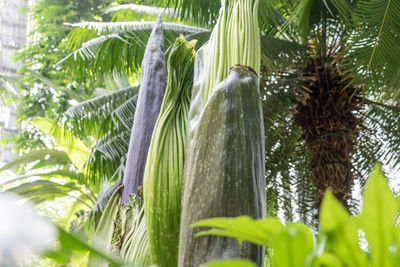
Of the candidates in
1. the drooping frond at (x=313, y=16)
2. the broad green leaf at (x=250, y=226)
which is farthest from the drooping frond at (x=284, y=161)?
the broad green leaf at (x=250, y=226)

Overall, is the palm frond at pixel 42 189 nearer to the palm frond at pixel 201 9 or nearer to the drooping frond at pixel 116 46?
the drooping frond at pixel 116 46

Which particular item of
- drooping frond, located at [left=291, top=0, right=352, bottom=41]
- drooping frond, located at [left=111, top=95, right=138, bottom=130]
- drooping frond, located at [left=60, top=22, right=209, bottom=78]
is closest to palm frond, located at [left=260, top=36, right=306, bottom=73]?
drooping frond, located at [left=291, top=0, right=352, bottom=41]

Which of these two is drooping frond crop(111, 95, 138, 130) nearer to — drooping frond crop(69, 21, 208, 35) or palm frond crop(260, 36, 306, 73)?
drooping frond crop(69, 21, 208, 35)

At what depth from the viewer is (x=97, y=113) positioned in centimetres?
459

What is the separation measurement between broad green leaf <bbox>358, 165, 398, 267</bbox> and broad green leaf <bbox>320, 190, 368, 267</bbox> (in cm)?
1

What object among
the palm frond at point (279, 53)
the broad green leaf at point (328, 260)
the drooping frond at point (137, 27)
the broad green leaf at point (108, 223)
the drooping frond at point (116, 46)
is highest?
the drooping frond at point (137, 27)

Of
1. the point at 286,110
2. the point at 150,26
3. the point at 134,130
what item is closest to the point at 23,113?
the point at 150,26

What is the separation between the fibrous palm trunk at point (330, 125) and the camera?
3.65 metres

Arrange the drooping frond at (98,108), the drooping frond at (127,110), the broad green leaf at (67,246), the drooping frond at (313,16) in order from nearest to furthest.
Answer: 1. the broad green leaf at (67,246)
2. the drooping frond at (313,16)
3. the drooping frond at (127,110)
4. the drooping frond at (98,108)

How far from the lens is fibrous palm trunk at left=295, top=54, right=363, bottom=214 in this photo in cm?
365

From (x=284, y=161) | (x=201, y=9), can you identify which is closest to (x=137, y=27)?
(x=201, y=9)

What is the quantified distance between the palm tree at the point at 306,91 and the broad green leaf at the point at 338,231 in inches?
117

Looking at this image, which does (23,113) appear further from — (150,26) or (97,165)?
(150,26)

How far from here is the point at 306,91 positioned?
3773mm
